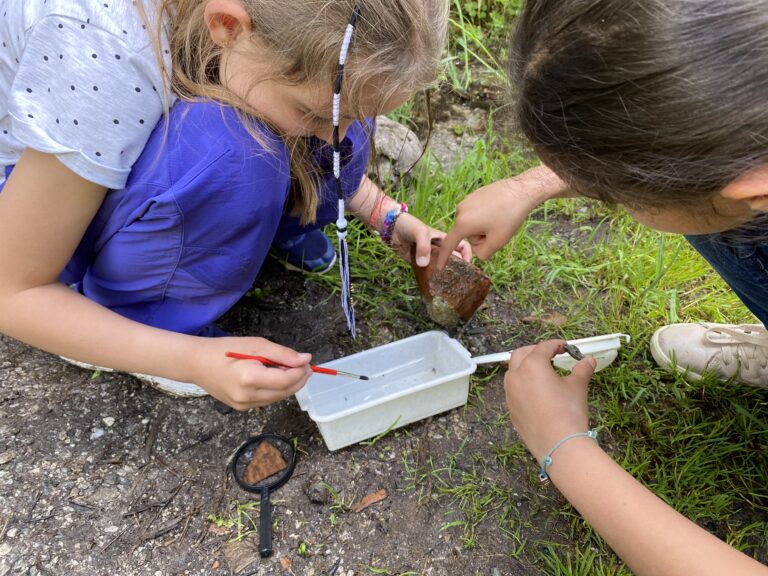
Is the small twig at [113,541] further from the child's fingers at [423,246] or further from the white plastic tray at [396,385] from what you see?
the child's fingers at [423,246]

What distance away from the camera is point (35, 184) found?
1.19m

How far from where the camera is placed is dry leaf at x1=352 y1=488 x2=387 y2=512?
4.88 ft

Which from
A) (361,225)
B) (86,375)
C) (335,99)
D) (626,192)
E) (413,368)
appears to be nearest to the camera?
(626,192)

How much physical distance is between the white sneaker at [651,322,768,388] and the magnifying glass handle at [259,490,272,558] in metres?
1.16

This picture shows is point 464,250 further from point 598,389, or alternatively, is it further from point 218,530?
point 218,530

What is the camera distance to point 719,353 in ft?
5.73

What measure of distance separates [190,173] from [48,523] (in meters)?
0.86

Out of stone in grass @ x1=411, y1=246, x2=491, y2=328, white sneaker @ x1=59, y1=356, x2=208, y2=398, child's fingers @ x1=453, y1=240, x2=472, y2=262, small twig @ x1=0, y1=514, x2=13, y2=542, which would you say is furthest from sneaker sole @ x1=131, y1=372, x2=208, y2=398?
child's fingers @ x1=453, y1=240, x2=472, y2=262

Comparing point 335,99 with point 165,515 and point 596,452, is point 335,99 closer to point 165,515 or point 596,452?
point 596,452

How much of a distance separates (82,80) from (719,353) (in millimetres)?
1702

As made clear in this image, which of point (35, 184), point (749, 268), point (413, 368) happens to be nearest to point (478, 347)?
point (413, 368)

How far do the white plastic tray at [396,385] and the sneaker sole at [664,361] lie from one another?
0.36 feet

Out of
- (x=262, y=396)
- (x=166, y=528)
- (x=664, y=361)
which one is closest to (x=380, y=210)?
(x=262, y=396)

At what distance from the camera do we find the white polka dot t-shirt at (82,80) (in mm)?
1151
